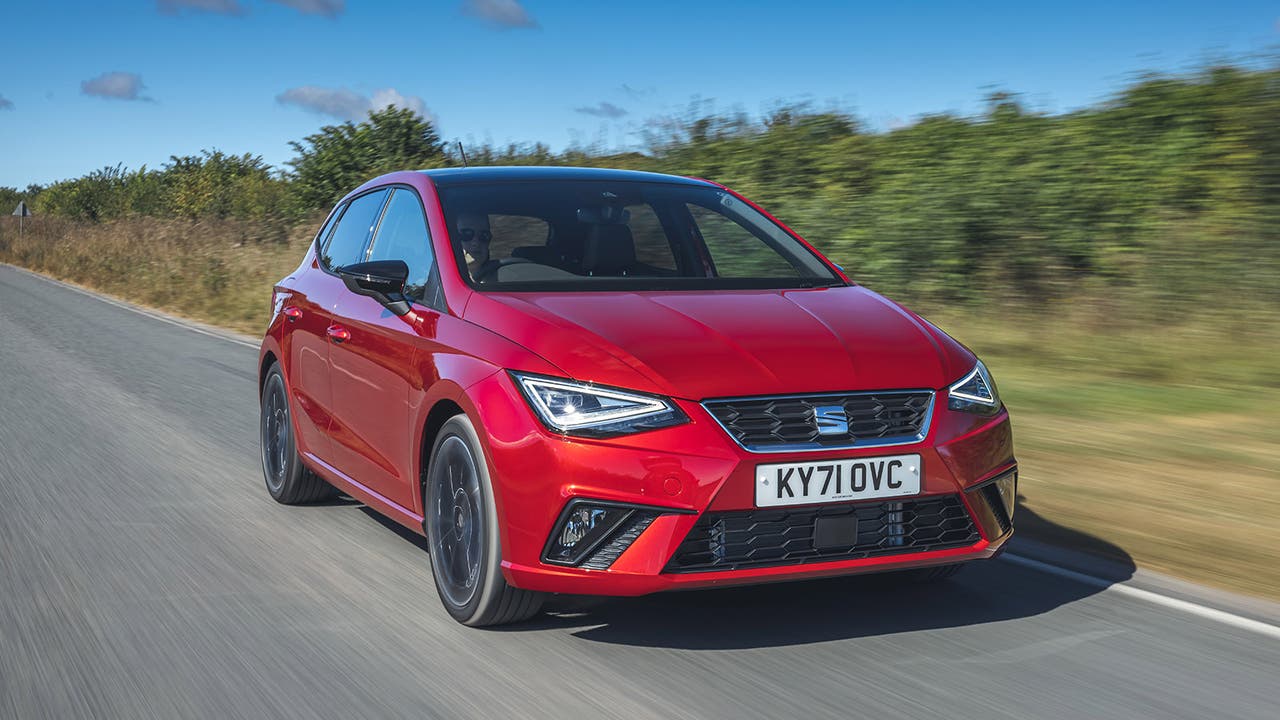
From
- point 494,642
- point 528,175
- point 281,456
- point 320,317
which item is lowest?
point 494,642

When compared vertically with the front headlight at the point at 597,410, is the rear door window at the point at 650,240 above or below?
above

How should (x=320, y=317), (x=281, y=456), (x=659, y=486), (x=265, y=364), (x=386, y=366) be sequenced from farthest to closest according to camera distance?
1. (x=265, y=364)
2. (x=281, y=456)
3. (x=320, y=317)
4. (x=386, y=366)
5. (x=659, y=486)

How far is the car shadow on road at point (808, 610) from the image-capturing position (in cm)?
447

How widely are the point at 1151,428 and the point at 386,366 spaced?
499 centimetres

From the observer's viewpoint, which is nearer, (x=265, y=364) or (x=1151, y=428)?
(x=265, y=364)

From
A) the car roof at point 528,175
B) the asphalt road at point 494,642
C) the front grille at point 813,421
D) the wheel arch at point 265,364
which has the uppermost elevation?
the car roof at point 528,175

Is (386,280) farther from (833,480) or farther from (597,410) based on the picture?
(833,480)

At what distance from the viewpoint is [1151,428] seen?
811 centimetres

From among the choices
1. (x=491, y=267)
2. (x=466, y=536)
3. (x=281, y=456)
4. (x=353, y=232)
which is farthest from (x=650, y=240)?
(x=281, y=456)

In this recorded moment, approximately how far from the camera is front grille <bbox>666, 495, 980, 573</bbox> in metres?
4.07

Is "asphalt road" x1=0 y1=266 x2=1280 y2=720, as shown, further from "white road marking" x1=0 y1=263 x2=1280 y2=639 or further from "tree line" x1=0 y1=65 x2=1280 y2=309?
"tree line" x1=0 y1=65 x2=1280 y2=309

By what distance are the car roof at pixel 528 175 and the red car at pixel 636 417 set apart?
0.11 metres

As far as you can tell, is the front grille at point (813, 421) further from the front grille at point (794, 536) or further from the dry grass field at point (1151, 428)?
the dry grass field at point (1151, 428)

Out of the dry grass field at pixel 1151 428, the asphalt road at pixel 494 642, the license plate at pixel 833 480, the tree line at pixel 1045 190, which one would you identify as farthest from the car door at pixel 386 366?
the tree line at pixel 1045 190
